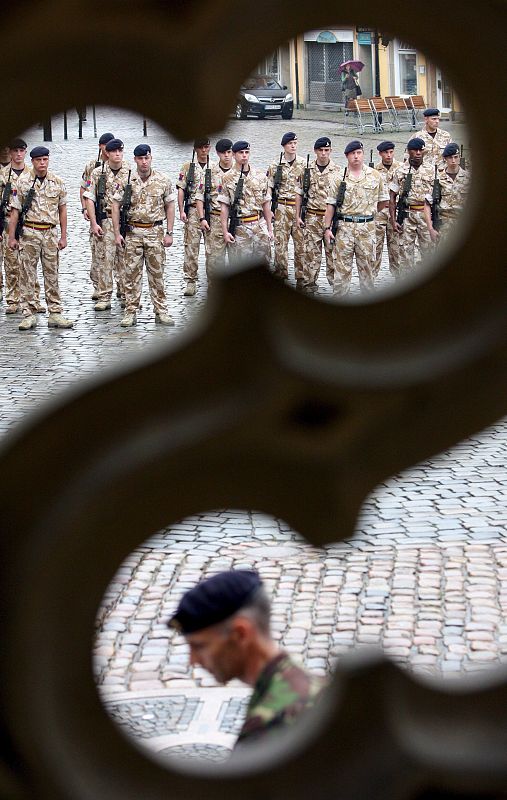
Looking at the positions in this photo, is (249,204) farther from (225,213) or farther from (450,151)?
(450,151)

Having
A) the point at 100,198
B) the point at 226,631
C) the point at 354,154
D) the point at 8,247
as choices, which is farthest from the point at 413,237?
the point at 226,631

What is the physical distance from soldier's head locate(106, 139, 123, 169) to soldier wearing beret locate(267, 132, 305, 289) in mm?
2009

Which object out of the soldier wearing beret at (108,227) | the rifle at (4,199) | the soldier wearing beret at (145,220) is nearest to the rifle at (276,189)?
the soldier wearing beret at (145,220)

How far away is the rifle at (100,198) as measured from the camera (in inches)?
551

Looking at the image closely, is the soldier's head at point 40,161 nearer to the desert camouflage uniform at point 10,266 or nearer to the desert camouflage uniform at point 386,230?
the desert camouflage uniform at point 10,266

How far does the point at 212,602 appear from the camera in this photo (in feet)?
7.59

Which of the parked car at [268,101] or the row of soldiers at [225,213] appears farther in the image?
the parked car at [268,101]

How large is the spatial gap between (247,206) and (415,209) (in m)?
1.85

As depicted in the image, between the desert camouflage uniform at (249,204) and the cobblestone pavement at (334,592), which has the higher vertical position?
the desert camouflage uniform at (249,204)

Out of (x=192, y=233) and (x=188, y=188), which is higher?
(x=188, y=188)

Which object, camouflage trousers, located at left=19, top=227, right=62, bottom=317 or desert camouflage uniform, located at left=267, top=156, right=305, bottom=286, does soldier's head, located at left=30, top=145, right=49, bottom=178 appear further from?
desert camouflage uniform, located at left=267, top=156, right=305, bottom=286

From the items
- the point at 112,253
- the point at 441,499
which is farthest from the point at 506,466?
the point at 112,253

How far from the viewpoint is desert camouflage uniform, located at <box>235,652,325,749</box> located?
2203 mm

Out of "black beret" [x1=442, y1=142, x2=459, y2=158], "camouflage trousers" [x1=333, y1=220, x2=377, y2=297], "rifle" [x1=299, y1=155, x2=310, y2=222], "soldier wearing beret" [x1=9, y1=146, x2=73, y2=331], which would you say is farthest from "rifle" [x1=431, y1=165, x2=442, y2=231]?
"soldier wearing beret" [x1=9, y1=146, x2=73, y2=331]
